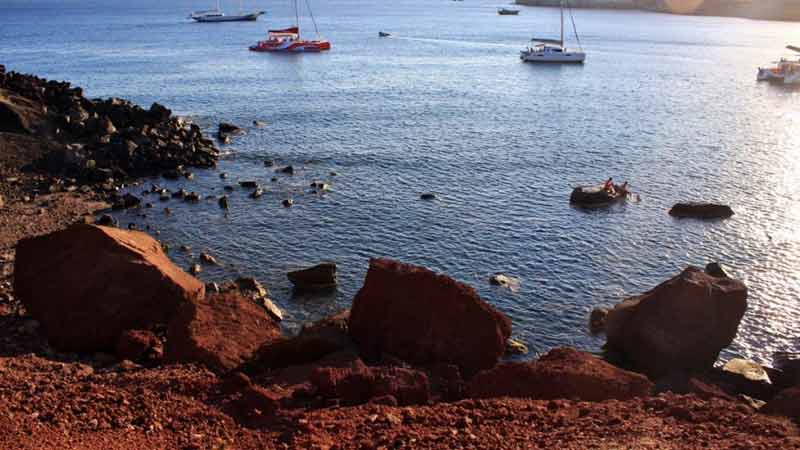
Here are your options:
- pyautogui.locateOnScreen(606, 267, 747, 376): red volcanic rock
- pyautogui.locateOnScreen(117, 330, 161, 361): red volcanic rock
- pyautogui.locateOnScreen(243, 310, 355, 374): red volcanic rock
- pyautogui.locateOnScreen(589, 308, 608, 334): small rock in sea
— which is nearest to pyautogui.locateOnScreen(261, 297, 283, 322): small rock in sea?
pyautogui.locateOnScreen(243, 310, 355, 374): red volcanic rock

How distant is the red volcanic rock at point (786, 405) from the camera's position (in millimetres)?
20500

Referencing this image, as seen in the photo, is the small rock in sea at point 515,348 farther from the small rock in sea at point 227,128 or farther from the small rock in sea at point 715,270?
the small rock in sea at point 227,128

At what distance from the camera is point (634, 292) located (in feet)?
114

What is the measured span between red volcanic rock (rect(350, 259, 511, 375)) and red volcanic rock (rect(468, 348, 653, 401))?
9.72ft

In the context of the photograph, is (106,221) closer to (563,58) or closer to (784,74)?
(563,58)

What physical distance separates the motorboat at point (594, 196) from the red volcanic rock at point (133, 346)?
3213 cm

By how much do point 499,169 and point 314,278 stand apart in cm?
2637

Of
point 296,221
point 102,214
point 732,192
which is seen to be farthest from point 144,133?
point 732,192

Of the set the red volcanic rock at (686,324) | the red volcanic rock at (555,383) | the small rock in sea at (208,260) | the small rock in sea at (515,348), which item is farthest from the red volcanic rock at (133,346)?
the red volcanic rock at (686,324)

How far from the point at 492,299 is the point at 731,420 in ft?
54.0

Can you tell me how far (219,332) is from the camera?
2388 centimetres

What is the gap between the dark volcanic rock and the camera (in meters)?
45.3

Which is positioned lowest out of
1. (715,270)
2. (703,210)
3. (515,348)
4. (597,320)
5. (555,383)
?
(515,348)

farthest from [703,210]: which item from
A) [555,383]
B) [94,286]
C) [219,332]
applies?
[94,286]
